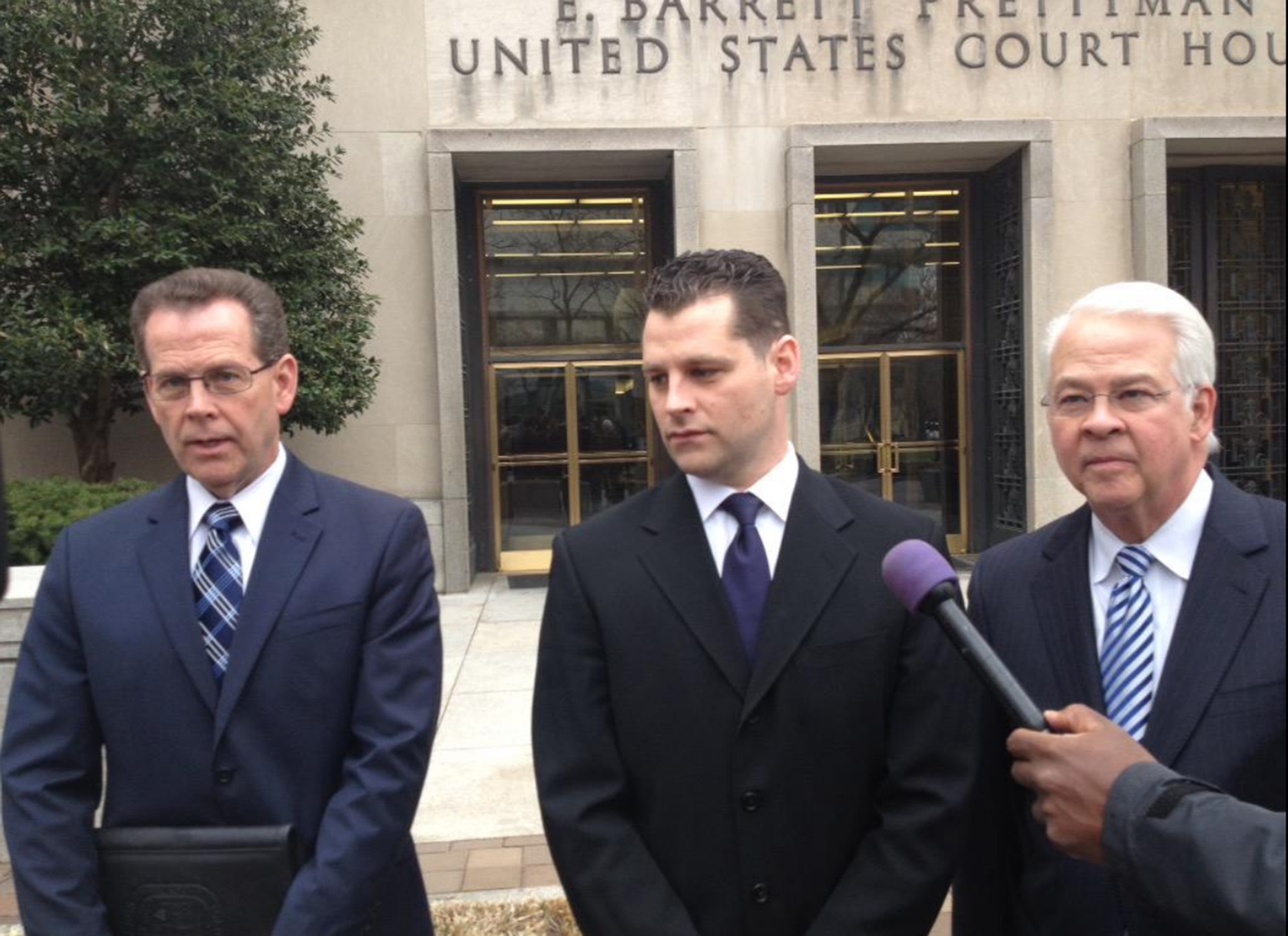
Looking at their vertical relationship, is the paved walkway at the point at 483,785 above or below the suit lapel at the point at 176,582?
below

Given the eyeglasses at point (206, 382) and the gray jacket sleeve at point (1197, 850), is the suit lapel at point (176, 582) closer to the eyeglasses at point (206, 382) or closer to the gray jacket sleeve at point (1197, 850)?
the eyeglasses at point (206, 382)

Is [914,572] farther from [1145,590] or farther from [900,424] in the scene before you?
[900,424]

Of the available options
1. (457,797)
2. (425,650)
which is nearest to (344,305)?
(457,797)

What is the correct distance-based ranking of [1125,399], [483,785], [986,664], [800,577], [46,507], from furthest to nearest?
[46,507]
[483,785]
[800,577]
[1125,399]
[986,664]

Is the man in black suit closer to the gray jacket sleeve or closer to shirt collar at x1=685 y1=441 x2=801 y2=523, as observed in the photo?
shirt collar at x1=685 y1=441 x2=801 y2=523

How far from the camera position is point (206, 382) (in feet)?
7.29

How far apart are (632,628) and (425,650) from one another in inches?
19.8

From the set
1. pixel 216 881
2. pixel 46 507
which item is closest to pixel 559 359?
pixel 46 507

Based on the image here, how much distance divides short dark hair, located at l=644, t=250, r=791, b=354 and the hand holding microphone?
0.57 metres

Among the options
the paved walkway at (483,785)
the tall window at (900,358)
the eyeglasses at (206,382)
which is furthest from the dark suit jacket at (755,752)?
the tall window at (900,358)

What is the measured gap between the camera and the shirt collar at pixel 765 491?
221cm

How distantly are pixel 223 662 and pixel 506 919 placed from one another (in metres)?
2.10

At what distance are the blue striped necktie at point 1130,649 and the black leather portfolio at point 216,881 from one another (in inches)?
62.0

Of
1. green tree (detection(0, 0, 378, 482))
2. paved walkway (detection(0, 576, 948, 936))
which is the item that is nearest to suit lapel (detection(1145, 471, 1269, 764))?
paved walkway (detection(0, 576, 948, 936))
